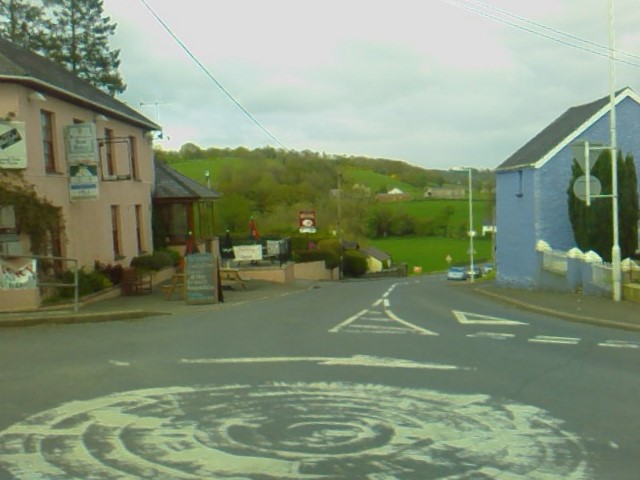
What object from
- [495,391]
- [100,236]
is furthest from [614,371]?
[100,236]

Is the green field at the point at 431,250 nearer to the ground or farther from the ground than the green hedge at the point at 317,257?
nearer to the ground

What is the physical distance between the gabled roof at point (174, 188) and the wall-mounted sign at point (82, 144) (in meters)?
11.9

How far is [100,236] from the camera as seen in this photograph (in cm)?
2694

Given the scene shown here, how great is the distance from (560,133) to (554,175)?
2.24 m

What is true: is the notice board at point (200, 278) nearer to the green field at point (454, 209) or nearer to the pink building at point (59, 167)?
the pink building at point (59, 167)

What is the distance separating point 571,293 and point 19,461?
2150 centimetres

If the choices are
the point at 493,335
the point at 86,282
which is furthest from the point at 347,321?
the point at 86,282

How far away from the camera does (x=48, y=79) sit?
24234 millimetres

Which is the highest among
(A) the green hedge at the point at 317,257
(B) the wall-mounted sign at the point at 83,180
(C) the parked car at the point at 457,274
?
(B) the wall-mounted sign at the point at 83,180

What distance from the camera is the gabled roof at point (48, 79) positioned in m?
21.1

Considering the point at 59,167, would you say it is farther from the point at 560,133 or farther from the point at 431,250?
the point at 431,250

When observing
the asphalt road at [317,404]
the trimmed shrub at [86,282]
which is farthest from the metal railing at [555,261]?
the trimmed shrub at [86,282]

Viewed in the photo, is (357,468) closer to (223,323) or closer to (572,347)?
(572,347)

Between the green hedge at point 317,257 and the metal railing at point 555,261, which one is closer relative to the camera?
the metal railing at point 555,261
